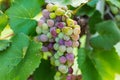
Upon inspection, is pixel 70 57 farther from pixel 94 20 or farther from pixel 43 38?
pixel 94 20

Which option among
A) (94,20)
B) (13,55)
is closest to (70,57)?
(13,55)

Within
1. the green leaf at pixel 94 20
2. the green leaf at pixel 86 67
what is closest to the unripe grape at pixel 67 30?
the green leaf at pixel 86 67

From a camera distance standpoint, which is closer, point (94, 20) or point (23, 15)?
point (23, 15)

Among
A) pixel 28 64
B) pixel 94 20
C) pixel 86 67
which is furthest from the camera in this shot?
pixel 94 20

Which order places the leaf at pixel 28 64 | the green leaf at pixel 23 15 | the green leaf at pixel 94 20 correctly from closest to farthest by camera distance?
1. the leaf at pixel 28 64
2. the green leaf at pixel 23 15
3. the green leaf at pixel 94 20

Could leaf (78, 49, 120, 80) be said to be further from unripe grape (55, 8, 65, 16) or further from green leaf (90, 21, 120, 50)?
unripe grape (55, 8, 65, 16)

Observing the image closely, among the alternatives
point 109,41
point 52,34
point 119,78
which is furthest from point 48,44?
point 119,78

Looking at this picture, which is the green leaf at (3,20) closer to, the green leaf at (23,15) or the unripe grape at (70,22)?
the green leaf at (23,15)

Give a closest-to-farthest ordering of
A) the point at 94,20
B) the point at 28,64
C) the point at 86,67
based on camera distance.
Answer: the point at 28,64 → the point at 86,67 → the point at 94,20

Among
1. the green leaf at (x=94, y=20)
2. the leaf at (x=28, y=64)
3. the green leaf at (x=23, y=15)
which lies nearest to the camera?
the leaf at (x=28, y=64)
